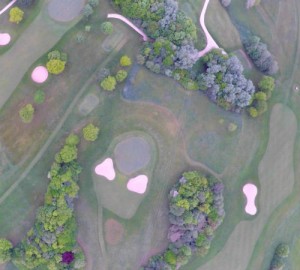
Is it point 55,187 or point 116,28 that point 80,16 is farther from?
point 55,187

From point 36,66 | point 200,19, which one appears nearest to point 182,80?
point 200,19

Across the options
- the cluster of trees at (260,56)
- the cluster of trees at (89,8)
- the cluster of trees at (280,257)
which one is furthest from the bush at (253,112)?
the cluster of trees at (89,8)

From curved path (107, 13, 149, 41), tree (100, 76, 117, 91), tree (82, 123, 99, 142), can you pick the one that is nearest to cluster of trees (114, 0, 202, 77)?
curved path (107, 13, 149, 41)

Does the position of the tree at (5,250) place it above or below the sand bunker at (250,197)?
above

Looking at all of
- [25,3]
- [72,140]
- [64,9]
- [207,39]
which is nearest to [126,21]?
[64,9]

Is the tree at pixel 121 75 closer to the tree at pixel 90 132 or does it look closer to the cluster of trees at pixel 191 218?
the tree at pixel 90 132

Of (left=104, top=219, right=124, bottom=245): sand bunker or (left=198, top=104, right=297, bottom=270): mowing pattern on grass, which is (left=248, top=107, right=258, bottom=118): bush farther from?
(left=104, top=219, right=124, bottom=245): sand bunker
